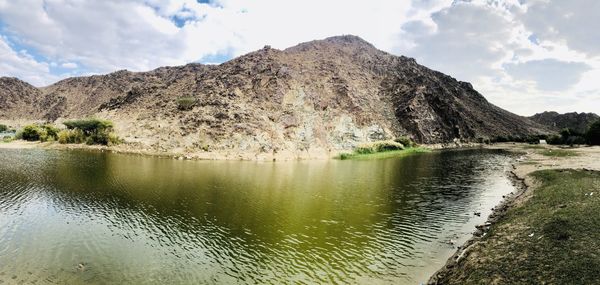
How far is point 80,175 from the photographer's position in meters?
53.4

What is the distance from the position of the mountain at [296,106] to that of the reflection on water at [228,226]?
42293 millimetres

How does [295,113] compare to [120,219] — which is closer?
[120,219]

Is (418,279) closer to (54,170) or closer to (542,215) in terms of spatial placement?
(542,215)

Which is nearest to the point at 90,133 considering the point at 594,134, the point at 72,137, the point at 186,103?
the point at 72,137

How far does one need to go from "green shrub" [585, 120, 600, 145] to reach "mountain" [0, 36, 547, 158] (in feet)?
154

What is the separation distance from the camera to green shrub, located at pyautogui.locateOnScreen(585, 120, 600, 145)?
10464 cm

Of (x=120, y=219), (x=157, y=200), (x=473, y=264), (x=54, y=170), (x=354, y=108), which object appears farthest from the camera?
(x=354, y=108)

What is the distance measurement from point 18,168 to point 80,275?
50.4 m

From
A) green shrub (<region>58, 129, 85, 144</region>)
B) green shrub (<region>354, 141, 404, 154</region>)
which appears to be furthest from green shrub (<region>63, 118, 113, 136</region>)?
green shrub (<region>354, 141, 404, 154</region>)

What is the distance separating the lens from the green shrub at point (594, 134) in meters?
105

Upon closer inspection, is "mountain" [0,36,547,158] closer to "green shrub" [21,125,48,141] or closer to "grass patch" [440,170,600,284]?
"green shrub" [21,125,48,141]

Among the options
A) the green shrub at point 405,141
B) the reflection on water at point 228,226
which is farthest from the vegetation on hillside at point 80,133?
the green shrub at point 405,141

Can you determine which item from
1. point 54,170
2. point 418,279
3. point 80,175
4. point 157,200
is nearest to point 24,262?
point 157,200

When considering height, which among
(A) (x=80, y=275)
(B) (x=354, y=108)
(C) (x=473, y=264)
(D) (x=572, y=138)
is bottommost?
(A) (x=80, y=275)
